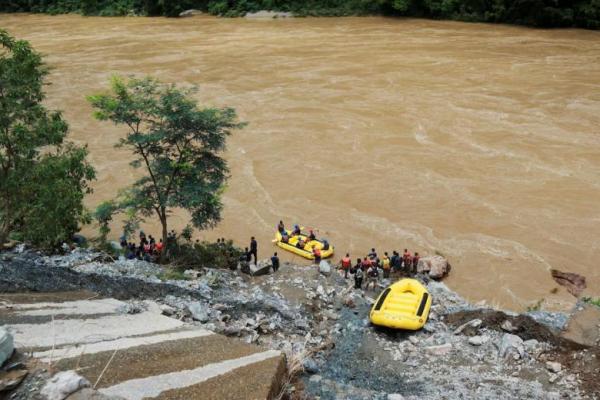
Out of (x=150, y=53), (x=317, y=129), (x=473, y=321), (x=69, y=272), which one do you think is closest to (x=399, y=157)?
(x=317, y=129)

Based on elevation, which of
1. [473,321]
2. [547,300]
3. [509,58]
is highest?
[509,58]

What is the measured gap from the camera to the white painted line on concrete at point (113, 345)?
5.34 meters

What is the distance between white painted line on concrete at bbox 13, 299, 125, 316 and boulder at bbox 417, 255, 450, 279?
11.0 meters

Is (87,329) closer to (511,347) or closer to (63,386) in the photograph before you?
(63,386)

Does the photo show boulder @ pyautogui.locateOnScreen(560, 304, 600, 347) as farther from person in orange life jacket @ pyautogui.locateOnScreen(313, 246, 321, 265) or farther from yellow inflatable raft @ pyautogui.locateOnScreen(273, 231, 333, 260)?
yellow inflatable raft @ pyautogui.locateOnScreen(273, 231, 333, 260)

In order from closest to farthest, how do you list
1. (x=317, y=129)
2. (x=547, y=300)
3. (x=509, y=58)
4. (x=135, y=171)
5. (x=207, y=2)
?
1. (x=547, y=300)
2. (x=135, y=171)
3. (x=317, y=129)
4. (x=509, y=58)
5. (x=207, y=2)

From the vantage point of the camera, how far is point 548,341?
35.1 ft

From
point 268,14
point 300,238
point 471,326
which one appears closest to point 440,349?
point 471,326

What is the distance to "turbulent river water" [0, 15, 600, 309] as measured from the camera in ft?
64.1

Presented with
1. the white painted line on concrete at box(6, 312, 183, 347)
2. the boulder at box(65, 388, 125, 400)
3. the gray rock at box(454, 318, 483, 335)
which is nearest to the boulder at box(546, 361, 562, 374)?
the gray rock at box(454, 318, 483, 335)

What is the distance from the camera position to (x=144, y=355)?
5.82 meters

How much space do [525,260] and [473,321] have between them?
23.8ft

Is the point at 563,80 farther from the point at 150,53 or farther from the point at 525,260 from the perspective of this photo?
the point at 150,53

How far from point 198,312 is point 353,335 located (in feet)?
12.3
